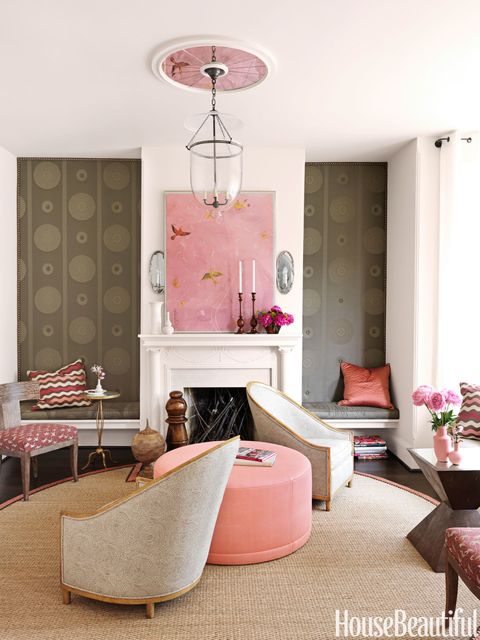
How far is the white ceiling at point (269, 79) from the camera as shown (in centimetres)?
269

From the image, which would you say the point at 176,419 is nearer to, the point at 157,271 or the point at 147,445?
the point at 147,445

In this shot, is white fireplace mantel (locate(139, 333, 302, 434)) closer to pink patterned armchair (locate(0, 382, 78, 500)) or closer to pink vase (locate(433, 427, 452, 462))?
pink patterned armchair (locate(0, 382, 78, 500))

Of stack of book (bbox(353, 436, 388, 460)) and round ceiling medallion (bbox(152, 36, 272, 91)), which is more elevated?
round ceiling medallion (bbox(152, 36, 272, 91))

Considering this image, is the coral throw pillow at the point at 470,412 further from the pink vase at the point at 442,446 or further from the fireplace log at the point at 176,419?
the fireplace log at the point at 176,419

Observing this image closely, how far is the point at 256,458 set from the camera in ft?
10.5

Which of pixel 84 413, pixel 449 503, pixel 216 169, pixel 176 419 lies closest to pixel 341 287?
pixel 176 419

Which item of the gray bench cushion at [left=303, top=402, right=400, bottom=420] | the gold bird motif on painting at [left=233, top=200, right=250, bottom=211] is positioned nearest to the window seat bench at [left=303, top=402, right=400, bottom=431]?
the gray bench cushion at [left=303, top=402, right=400, bottom=420]

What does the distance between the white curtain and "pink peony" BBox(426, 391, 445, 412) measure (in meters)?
1.61

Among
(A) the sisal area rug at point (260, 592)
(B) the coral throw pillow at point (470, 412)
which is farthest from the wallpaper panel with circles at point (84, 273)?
(B) the coral throw pillow at point (470, 412)

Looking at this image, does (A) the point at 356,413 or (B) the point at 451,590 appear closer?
(B) the point at 451,590

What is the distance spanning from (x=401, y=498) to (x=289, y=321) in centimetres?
171

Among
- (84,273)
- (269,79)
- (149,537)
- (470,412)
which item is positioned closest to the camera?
(149,537)

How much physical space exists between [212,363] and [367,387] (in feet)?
4.74

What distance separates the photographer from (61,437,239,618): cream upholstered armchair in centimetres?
225
